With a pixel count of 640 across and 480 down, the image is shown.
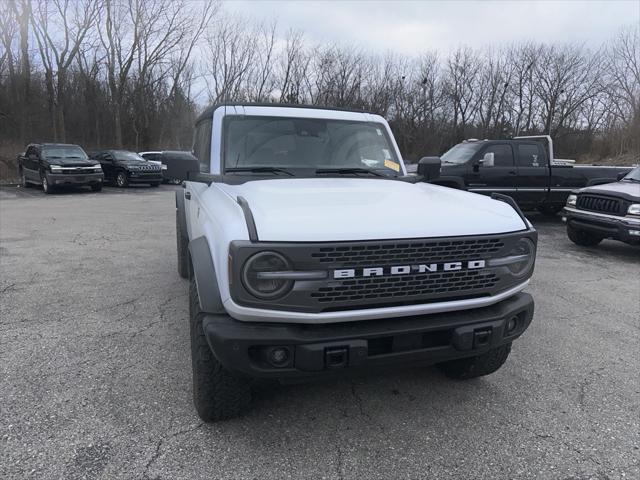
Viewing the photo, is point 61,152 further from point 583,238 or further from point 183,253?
point 583,238

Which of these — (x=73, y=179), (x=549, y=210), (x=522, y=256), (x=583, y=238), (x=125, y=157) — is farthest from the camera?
(x=125, y=157)

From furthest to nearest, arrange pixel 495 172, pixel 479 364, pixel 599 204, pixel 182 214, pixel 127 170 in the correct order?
pixel 127 170, pixel 495 172, pixel 599 204, pixel 182 214, pixel 479 364

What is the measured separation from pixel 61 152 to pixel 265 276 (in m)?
18.3

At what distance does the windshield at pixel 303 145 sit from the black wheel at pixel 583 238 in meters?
6.02

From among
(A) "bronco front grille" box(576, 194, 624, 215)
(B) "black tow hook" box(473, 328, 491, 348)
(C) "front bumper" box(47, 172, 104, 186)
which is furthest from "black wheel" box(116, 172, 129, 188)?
(B) "black tow hook" box(473, 328, 491, 348)

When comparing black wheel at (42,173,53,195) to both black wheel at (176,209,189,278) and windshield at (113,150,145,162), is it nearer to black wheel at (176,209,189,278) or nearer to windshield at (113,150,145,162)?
windshield at (113,150,145,162)

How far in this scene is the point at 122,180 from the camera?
19.7 m

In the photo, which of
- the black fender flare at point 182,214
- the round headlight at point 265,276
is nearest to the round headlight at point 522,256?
the round headlight at point 265,276

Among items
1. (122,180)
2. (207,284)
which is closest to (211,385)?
(207,284)

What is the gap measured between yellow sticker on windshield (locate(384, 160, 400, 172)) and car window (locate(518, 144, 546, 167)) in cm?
778

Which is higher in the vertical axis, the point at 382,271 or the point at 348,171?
the point at 348,171

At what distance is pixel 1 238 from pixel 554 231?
1109 cm

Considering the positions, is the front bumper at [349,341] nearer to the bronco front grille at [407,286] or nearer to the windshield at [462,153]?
the bronco front grille at [407,286]

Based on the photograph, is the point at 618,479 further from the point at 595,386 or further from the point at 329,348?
the point at 329,348
